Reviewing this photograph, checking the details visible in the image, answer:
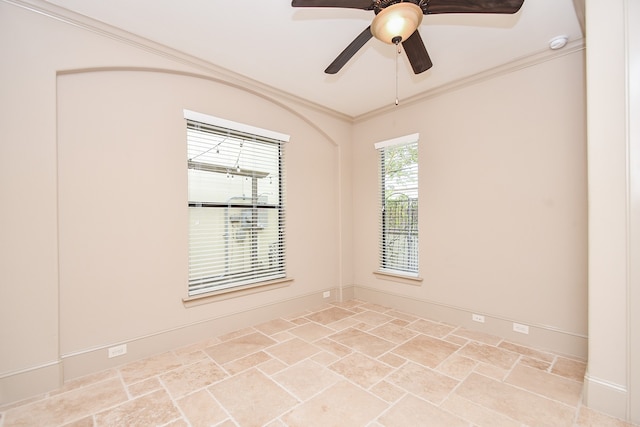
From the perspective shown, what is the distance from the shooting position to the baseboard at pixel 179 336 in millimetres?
2361

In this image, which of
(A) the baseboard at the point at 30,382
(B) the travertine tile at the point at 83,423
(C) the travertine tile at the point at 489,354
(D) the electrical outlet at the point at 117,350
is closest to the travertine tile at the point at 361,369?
(C) the travertine tile at the point at 489,354

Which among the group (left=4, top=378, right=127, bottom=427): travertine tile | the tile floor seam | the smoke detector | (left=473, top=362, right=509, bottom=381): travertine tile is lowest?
(left=473, top=362, right=509, bottom=381): travertine tile

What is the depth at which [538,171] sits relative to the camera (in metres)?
2.85

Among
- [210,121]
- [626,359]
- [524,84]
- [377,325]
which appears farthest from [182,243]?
[524,84]

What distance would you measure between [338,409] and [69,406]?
6.08 feet

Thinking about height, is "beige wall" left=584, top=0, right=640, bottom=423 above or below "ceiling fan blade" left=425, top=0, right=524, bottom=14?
below

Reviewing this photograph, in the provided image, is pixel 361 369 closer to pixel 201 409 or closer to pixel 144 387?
pixel 201 409

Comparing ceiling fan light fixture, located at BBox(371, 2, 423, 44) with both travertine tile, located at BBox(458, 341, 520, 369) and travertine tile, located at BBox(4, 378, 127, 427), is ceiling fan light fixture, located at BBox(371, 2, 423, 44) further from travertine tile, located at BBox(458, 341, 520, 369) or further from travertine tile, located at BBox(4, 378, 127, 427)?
travertine tile, located at BBox(4, 378, 127, 427)

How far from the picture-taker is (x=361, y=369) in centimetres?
248

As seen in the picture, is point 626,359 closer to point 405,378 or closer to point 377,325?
point 405,378

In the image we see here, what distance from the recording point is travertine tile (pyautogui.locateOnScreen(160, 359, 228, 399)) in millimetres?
2200

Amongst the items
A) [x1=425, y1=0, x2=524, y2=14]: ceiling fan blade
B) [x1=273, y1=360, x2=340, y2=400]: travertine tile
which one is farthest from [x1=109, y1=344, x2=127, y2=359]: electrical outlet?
[x1=425, y1=0, x2=524, y2=14]: ceiling fan blade

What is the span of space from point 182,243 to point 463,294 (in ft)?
10.4

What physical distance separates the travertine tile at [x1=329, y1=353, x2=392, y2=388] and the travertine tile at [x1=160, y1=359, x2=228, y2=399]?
3.22 feet
